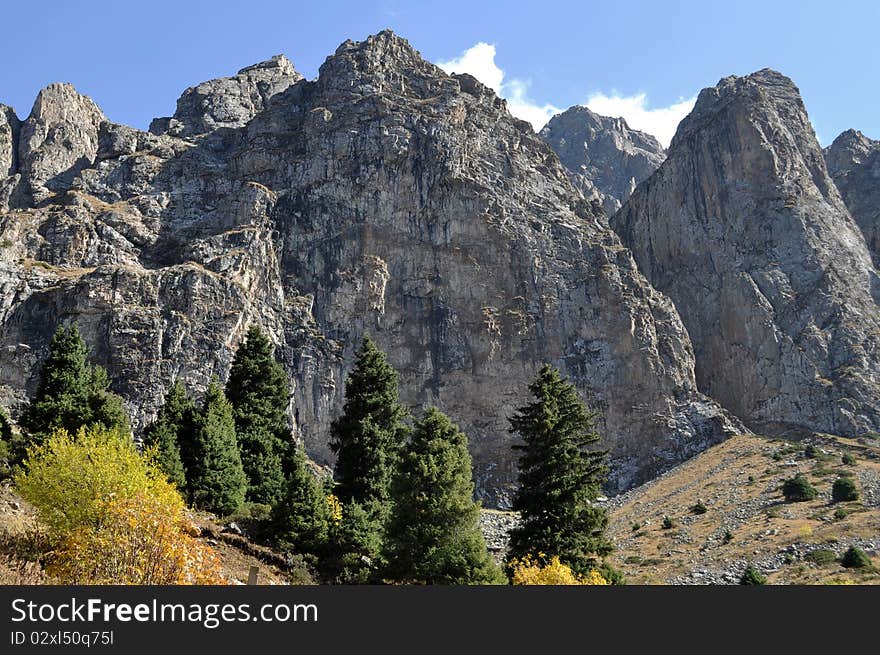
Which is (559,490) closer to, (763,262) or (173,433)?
(173,433)

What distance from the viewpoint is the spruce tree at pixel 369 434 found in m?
42.6

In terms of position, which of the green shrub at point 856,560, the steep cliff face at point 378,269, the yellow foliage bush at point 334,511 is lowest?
the green shrub at point 856,560

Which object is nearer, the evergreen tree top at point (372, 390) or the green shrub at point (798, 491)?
the evergreen tree top at point (372, 390)

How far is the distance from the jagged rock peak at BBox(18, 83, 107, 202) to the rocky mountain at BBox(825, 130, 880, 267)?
173 m

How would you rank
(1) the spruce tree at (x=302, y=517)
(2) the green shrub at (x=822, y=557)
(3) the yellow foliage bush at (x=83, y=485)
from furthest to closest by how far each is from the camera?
(2) the green shrub at (x=822, y=557)
(1) the spruce tree at (x=302, y=517)
(3) the yellow foliage bush at (x=83, y=485)

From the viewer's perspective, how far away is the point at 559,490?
37.4 meters

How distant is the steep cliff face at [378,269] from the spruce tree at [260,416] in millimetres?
55348

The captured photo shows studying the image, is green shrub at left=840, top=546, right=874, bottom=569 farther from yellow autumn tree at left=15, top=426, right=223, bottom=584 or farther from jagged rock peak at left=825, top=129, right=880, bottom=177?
jagged rock peak at left=825, top=129, right=880, bottom=177

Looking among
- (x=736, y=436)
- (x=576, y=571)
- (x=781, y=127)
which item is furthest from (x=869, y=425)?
(x=576, y=571)

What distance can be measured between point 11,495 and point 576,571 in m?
27.4

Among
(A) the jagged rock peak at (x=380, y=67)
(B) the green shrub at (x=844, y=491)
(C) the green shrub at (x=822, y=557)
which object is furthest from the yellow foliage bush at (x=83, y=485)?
(A) the jagged rock peak at (x=380, y=67)

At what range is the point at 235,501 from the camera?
138 feet

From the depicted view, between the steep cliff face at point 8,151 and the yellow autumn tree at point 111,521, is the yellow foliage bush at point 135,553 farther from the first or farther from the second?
the steep cliff face at point 8,151

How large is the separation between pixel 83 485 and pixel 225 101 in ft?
542
